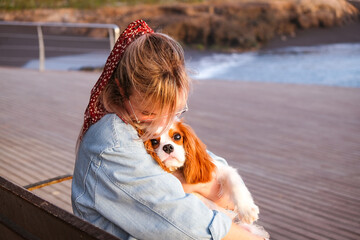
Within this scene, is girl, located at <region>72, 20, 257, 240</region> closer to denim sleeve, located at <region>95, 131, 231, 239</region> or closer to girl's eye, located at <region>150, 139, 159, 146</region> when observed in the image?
denim sleeve, located at <region>95, 131, 231, 239</region>

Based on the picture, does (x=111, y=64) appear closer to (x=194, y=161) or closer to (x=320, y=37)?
(x=194, y=161)

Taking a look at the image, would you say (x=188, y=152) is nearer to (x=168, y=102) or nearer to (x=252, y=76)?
(x=168, y=102)

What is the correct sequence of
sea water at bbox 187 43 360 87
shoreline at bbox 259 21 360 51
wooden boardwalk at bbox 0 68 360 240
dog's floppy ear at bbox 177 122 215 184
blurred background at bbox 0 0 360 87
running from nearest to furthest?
dog's floppy ear at bbox 177 122 215 184 < wooden boardwalk at bbox 0 68 360 240 < sea water at bbox 187 43 360 87 < blurred background at bbox 0 0 360 87 < shoreline at bbox 259 21 360 51

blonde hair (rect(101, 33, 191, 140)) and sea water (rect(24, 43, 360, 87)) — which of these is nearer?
blonde hair (rect(101, 33, 191, 140))

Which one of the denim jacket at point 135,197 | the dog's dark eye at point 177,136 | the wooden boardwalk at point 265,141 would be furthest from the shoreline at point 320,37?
the denim jacket at point 135,197

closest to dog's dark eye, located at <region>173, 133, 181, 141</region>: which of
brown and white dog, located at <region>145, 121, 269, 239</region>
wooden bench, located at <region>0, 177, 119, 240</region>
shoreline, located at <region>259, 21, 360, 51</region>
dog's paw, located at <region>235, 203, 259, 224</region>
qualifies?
brown and white dog, located at <region>145, 121, 269, 239</region>

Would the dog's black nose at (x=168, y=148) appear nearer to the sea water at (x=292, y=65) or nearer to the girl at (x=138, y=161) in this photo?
the girl at (x=138, y=161)

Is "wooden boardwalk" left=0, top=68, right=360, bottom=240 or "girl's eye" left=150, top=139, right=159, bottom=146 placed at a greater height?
Result: "girl's eye" left=150, top=139, right=159, bottom=146

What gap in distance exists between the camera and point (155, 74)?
1082 mm

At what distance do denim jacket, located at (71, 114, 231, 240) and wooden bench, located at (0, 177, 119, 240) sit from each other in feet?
0.50

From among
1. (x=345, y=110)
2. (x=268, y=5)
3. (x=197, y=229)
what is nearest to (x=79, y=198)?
(x=197, y=229)

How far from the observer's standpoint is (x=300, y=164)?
3.76 metres

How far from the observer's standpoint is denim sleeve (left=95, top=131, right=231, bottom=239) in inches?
41.6

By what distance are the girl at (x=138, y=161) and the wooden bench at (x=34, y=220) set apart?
0.49 ft
